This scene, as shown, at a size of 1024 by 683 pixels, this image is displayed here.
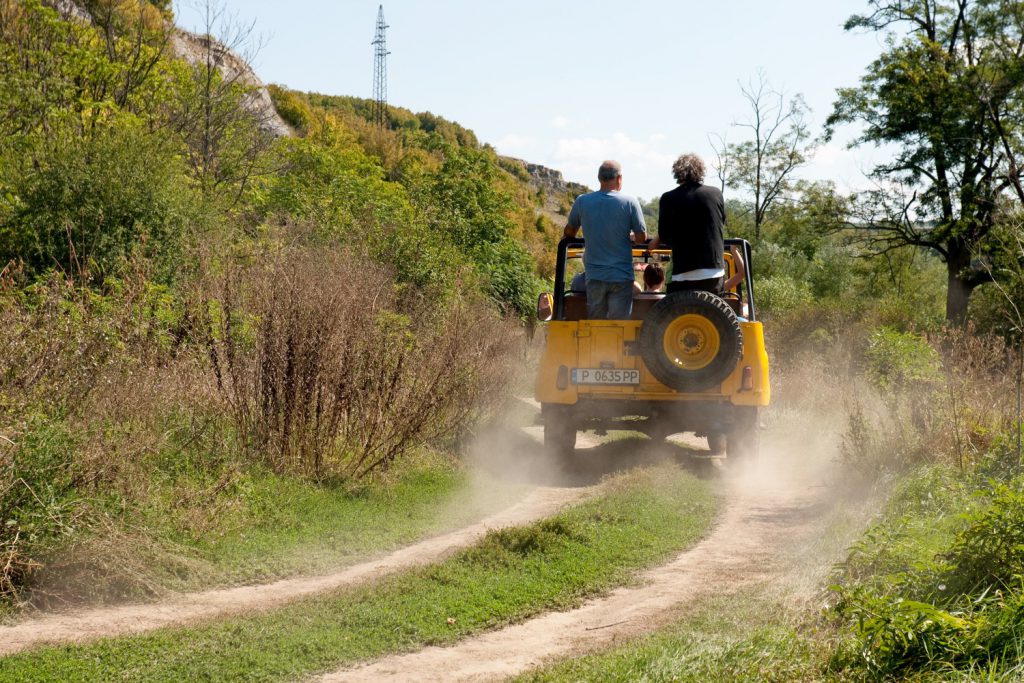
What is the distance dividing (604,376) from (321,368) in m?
2.87

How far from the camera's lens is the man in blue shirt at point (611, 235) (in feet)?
32.7

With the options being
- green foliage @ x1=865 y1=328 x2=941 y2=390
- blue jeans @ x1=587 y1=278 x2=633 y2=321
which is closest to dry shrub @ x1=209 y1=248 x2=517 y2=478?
blue jeans @ x1=587 y1=278 x2=633 y2=321

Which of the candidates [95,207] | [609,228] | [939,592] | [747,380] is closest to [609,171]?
[609,228]

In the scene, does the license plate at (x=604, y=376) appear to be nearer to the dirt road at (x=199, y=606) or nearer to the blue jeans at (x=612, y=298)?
the blue jeans at (x=612, y=298)

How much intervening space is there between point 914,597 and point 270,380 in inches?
232

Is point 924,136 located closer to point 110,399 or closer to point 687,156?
point 687,156

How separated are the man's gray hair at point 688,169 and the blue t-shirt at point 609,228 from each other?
20.2 inches

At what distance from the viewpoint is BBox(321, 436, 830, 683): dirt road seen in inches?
209

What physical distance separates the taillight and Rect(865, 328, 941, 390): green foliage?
2.25 metres

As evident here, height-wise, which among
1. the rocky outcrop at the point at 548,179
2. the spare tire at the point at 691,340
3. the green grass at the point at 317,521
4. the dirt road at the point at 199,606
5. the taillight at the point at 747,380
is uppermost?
Answer: the rocky outcrop at the point at 548,179

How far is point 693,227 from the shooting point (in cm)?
975

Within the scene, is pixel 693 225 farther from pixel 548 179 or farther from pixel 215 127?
pixel 548 179

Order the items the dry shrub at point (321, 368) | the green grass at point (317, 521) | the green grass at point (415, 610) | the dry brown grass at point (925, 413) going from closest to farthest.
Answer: the green grass at point (415, 610), the green grass at point (317, 521), the dry brown grass at point (925, 413), the dry shrub at point (321, 368)

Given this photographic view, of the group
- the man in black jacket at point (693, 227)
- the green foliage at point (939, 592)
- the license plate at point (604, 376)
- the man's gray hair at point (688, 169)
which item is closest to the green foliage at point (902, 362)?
the man in black jacket at point (693, 227)
